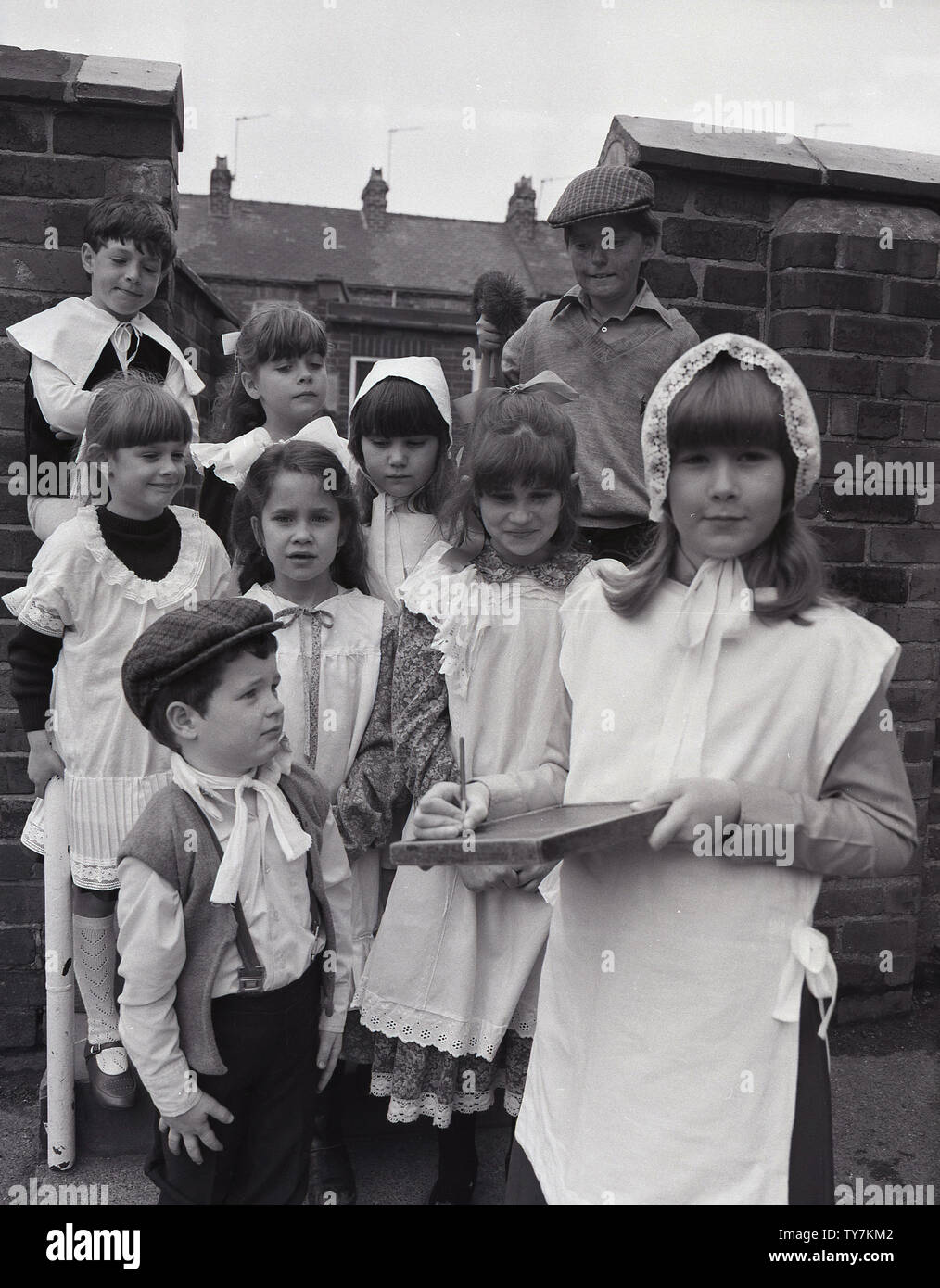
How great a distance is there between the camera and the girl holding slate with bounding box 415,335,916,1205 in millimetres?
1577

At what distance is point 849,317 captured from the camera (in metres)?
3.37

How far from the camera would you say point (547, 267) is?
26250mm

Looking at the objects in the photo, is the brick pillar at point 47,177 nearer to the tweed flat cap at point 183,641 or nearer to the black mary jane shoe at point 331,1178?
the black mary jane shoe at point 331,1178

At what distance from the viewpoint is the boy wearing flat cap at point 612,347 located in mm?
2916

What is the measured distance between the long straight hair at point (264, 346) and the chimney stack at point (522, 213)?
26512mm

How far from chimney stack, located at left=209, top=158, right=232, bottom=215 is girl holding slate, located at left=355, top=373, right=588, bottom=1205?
27381 mm

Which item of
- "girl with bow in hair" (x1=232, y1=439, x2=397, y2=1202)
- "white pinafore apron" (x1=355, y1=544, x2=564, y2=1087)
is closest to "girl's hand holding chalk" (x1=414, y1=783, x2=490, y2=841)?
"white pinafore apron" (x1=355, y1=544, x2=564, y2=1087)

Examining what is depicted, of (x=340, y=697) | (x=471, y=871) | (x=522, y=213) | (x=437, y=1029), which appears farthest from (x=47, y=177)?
(x=522, y=213)

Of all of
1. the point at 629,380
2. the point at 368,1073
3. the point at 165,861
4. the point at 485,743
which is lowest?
the point at 368,1073

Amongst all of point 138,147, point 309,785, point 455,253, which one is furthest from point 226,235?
point 309,785

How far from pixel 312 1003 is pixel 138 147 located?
8.26ft

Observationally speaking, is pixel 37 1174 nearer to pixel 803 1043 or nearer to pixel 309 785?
pixel 309 785

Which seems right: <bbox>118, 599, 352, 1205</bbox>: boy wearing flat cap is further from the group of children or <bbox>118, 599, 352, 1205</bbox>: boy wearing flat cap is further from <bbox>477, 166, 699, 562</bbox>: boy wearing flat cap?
<bbox>477, 166, 699, 562</bbox>: boy wearing flat cap

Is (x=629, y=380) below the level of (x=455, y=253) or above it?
below
